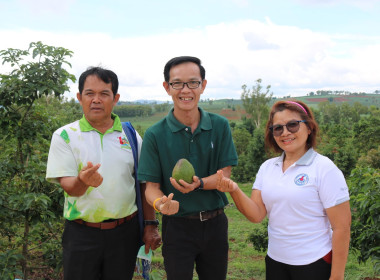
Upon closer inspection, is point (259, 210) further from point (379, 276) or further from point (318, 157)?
point (379, 276)

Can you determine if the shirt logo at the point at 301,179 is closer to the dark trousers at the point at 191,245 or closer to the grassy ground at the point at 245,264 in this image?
the dark trousers at the point at 191,245

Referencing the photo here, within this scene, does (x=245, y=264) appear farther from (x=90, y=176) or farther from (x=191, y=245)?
(x=90, y=176)

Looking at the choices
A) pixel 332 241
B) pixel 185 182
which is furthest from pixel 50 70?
pixel 332 241

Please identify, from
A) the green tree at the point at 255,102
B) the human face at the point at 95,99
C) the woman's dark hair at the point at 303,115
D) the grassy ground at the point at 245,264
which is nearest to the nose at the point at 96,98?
the human face at the point at 95,99

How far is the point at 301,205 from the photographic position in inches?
88.8

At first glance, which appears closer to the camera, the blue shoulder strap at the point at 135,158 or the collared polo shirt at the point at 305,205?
the collared polo shirt at the point at 305,205

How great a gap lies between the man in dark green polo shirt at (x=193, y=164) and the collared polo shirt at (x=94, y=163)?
0.20 meters

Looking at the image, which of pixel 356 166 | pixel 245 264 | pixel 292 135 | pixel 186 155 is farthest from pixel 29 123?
pixel 245 264

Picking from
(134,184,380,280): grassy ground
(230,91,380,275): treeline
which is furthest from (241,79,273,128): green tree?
(134,184,380,280): grassy ground

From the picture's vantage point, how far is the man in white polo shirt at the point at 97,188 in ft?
8.52

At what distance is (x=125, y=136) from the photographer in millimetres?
2812

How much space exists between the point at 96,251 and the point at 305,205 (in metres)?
1.50

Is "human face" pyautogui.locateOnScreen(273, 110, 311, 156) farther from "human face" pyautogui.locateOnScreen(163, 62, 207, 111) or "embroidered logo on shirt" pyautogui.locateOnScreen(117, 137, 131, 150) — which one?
"embroidered logo on shirt" pyautogui.locateOnScreen(117, 137, 131, 150)

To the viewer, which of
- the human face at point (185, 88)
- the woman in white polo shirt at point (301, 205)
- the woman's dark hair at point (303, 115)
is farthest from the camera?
the human face at point (185, 88)
